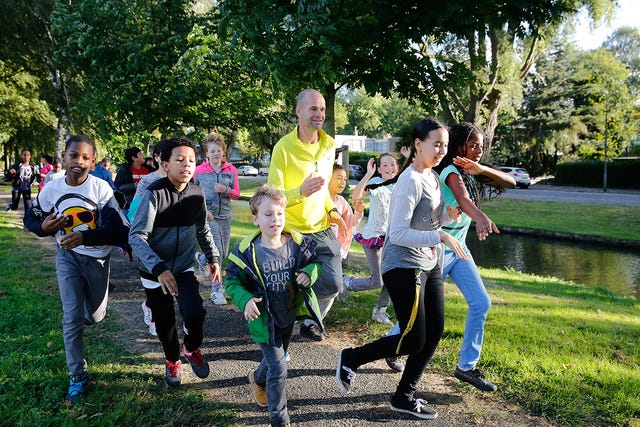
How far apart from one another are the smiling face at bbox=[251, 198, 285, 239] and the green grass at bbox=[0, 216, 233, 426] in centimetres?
138

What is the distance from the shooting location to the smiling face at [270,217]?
328 centimetres

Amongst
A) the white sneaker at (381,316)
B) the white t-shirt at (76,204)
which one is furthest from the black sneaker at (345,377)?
the white t-shirt at (76,204)

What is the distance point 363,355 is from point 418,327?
1.62 feet

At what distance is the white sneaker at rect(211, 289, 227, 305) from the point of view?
6109mm

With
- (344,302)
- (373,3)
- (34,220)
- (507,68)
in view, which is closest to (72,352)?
(34,220)

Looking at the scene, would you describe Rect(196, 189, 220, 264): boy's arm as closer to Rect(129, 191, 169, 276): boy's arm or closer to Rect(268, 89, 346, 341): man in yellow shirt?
Rect(129, 191, 169, 276): boy's arm

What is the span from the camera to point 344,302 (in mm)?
6223

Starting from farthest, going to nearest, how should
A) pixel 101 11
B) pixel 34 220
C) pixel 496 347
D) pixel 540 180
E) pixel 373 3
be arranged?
pixel 540 180 < pixel 101 11 < pixel 373 3 < pixel 496 347 < pixel 34 220

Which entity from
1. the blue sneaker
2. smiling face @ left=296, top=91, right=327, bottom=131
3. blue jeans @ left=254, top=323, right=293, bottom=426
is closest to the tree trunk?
smiling face @ left=296, top=91, right=327, bottom=131

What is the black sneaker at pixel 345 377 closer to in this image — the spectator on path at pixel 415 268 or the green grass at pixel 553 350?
the spectator on path at pixel 415 268

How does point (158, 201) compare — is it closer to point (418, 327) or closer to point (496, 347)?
point (418, 327)

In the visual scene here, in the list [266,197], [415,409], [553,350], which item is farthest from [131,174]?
[553,350]

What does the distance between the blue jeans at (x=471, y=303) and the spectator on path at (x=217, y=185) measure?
3484mm

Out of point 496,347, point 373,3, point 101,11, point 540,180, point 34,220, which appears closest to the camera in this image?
point 34,220
